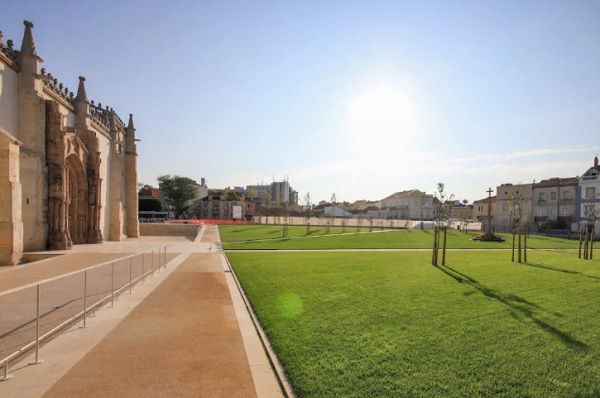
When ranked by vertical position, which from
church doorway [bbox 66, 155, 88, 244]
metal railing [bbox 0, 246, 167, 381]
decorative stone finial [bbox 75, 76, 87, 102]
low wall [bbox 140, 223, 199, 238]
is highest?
decorative stone finial [bbox 75, 76, 87, 102]

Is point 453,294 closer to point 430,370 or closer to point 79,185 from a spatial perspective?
point 430,370

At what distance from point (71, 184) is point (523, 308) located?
33274 millimetres

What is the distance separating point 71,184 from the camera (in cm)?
3075

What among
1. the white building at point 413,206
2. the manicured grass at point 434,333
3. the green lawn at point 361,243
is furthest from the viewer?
the white building at point 413,206

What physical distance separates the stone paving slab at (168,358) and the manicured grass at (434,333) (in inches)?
34.0

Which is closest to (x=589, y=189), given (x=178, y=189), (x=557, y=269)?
(x=557, y=269)

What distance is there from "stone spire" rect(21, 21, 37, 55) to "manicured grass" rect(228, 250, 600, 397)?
70.1 feet

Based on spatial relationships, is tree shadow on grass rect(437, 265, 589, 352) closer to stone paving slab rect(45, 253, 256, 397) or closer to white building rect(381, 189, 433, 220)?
stone paving slab rect(45, 253, 256, 397)

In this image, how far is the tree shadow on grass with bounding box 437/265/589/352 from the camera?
21.1 ft

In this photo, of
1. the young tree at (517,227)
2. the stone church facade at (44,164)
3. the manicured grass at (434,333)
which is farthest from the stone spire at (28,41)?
the young tree at (517,227)

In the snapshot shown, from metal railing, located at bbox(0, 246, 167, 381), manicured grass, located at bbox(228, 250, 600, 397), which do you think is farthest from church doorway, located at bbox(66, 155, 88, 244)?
manicured grass, located at bbox(228, 250, 600, 397)

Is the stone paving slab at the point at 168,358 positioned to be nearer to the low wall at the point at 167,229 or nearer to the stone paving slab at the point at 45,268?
the stone paving slab at the point at 45,268

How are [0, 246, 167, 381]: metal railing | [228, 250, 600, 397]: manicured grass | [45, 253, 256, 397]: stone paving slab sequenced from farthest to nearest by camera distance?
[0, 246, 167, 381]: metal railing → [45, 253, 256, 397]: stone paving slab → [228, 250, 600, 397]: manicured grass

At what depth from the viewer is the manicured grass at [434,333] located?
4.95m
